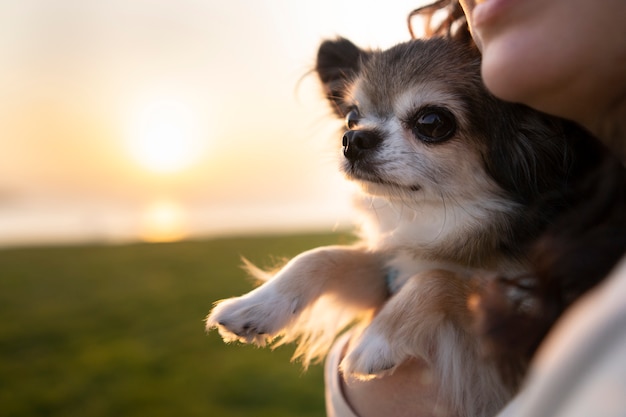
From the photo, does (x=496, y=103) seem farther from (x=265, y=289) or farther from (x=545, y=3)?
(x=265, y=289)

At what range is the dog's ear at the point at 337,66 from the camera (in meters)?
2.29

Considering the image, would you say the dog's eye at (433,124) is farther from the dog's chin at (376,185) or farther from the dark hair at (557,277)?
the dark hair at (557,277)

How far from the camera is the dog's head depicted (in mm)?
1709

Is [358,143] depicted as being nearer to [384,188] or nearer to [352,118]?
[384,188]

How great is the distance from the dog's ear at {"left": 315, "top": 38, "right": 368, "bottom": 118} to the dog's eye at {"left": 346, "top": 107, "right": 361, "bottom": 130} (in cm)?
10

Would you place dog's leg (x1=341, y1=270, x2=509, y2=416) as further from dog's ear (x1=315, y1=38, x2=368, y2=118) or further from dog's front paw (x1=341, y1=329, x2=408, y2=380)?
dog's ear (x1=315, y1=38, x2=368, y2=118)

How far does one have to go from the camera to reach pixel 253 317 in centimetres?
180

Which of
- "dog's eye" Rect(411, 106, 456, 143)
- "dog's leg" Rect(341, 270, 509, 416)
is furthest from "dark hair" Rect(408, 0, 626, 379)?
"dog's eye" Rect(411, 106, 456, 143)

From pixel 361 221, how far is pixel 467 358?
801mm

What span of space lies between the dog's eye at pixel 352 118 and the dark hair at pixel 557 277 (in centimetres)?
94

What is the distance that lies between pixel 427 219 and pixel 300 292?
478mm

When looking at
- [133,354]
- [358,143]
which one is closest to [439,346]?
[358,143]

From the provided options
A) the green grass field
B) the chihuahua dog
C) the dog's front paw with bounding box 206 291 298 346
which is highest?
the chihuahua dog

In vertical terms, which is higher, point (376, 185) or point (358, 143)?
point (358, 143)
